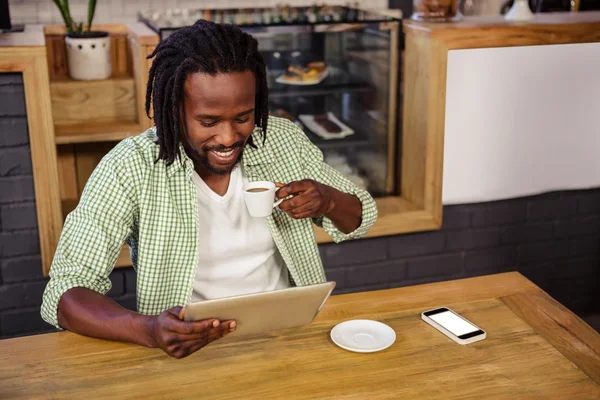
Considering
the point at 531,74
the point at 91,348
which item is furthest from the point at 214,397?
the point at 531,74

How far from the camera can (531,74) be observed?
109 inches

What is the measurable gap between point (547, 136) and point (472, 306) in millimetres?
1429

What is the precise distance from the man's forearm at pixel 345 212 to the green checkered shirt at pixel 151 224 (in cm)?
2

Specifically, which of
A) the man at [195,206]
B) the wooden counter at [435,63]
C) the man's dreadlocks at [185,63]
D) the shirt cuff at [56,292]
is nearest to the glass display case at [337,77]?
the wooden counter at [435,63]

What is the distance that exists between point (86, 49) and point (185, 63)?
1143 mm

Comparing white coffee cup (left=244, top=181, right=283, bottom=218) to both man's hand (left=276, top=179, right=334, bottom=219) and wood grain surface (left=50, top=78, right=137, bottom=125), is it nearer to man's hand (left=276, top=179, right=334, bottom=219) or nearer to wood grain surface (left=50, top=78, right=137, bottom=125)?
man's hand (left=276, top=179, right=334, bottom=219)

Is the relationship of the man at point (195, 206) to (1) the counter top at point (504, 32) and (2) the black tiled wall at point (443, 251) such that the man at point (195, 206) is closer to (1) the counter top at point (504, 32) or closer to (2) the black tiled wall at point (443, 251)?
(2) the black tiled wall at point (443, 251)

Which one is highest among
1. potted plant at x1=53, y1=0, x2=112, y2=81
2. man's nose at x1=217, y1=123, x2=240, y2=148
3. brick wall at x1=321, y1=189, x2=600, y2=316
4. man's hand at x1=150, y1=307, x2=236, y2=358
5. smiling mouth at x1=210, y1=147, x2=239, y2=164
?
potted plant at x1=53, y1=0, x2=112, y2=81

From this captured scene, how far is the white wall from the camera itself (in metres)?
2.71

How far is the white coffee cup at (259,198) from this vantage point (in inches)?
60.4

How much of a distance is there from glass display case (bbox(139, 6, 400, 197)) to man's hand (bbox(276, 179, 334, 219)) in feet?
3.27

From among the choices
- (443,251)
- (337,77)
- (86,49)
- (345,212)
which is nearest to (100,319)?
(345,212)

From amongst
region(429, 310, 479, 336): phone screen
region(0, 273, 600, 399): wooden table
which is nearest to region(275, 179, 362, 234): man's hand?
region(0, 273, 600, 399): wooden table

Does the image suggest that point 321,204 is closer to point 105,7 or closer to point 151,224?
point 151,224
